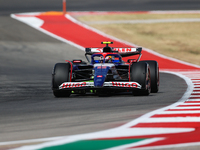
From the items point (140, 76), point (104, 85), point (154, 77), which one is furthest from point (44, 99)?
point (154, 77)

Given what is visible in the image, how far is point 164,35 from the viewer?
104ft

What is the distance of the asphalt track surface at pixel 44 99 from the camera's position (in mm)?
7021

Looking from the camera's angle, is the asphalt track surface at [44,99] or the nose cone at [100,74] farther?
the nose cone at [100,74]

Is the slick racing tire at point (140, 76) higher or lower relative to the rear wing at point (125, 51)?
lower

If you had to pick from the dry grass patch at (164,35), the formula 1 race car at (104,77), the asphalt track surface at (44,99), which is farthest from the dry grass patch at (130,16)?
the formula 1 race car at (104,77)

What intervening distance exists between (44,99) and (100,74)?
62.1 inches

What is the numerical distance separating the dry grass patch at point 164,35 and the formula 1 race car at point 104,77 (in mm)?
13236

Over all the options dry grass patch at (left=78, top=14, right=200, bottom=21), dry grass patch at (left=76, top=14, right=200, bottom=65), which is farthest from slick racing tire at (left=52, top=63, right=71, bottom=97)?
dry grass patch at (left=78, top=14, right=200, bottom=21)

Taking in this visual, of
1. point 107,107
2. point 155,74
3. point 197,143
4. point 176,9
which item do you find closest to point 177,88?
point 155,74

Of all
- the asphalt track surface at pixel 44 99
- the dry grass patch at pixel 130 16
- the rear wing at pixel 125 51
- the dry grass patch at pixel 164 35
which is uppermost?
the dry grass patch at pixel 130 16

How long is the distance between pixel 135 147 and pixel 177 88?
8530 mm

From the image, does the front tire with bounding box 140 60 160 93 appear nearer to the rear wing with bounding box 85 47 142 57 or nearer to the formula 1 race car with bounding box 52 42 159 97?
the formula 1 race car with bounding box 52 42 159 97

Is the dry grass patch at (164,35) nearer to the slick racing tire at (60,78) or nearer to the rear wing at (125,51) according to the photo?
the rear wing at (125,51)

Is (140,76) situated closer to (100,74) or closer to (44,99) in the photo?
(100,74)
